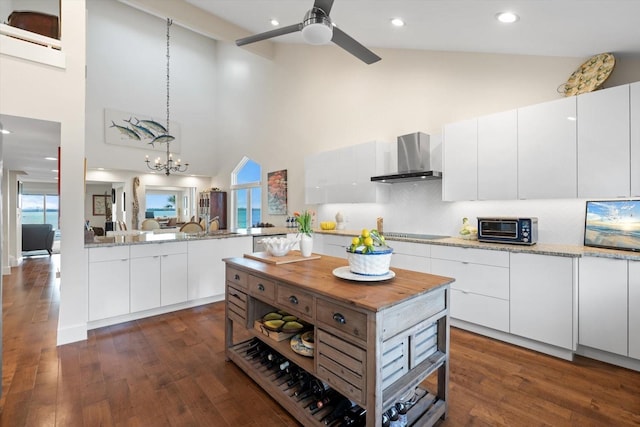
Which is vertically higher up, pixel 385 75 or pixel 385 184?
pixel 385 75

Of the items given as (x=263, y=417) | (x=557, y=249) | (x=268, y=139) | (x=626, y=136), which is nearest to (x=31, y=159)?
(x=268, y=139)

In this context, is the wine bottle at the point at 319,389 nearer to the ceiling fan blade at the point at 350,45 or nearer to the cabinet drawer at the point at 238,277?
the cabinet drawer at the point at 238,277

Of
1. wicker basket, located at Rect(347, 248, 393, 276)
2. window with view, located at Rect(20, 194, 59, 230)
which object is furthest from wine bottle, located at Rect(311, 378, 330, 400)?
window with view, located at Rect(20, 194, 59, 230)

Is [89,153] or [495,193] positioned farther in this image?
[89,153]

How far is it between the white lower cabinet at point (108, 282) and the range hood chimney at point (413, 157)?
324 cm

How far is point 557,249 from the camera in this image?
2639 millimetres

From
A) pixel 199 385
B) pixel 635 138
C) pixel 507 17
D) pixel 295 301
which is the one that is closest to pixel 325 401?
pixel 295 301

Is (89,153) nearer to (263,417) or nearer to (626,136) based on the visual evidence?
(263,417)

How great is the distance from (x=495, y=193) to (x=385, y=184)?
1.56m

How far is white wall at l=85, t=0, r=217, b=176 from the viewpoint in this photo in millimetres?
7273

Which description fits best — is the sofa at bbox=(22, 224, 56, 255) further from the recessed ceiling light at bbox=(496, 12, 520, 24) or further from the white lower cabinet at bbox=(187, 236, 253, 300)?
the recessed ceiling light at bbox=(496, 12, 520, 24)

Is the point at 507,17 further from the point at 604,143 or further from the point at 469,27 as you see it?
the point at 604,143

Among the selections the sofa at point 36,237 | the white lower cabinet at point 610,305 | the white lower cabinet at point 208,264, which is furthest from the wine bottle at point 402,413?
the sofa at point 36,237

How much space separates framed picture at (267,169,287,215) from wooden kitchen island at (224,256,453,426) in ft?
14.6
